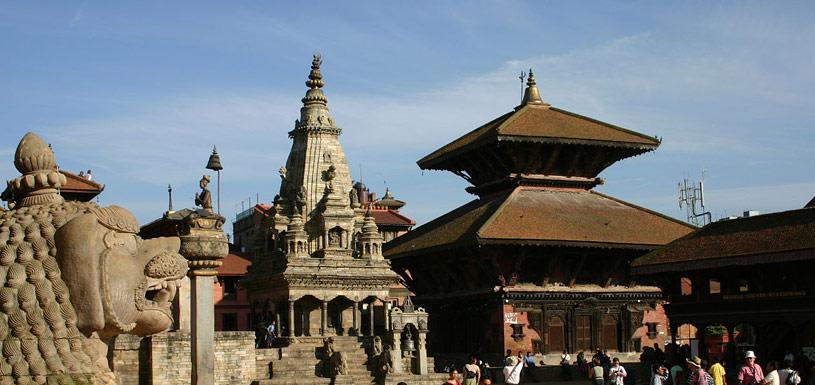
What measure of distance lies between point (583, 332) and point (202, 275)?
94.0 feet

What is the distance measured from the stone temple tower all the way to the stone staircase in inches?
210

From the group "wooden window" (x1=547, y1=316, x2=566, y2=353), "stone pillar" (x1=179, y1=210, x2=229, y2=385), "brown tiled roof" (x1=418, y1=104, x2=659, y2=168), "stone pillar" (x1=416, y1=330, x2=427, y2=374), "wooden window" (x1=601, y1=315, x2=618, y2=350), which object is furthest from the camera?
"brown tiled roof" (x1=418, y1=104, x2=659, y2=168)

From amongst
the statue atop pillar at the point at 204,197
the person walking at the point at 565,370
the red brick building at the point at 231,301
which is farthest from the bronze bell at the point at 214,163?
the red brick building at the point at 231,301

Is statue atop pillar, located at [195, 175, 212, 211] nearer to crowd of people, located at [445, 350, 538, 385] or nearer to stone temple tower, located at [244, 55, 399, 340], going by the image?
crowd of people, located at [445, 350, 538, 385]

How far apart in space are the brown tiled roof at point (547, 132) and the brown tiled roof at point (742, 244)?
10.9m

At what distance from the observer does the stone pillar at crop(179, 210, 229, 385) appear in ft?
59.5

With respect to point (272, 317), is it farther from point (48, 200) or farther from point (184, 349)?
point (48, 200)

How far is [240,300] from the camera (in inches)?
2504

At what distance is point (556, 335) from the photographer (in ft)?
145

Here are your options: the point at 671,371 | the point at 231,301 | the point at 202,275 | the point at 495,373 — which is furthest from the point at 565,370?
the point at 231,301

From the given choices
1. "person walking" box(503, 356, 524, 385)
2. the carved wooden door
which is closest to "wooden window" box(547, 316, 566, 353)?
the carved wooden door

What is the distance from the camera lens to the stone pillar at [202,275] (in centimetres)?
1812

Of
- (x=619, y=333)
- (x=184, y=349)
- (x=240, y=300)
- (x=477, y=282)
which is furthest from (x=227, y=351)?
(x=240, y=300)

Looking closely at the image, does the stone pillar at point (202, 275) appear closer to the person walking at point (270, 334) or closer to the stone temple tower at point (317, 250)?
the person walking at point (270, 334)
